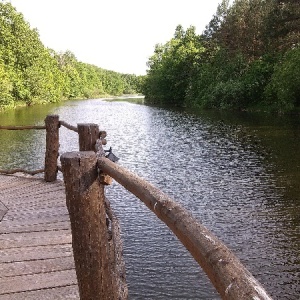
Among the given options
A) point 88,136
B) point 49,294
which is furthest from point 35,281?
point 88,136

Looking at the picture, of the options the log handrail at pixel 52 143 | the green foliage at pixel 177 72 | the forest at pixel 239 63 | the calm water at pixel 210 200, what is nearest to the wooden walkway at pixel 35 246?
the log handrail at pixel 52 143

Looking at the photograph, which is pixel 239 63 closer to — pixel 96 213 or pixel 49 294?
pixel 49 294

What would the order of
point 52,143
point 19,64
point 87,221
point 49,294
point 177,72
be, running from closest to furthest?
point 87,221 → point 49,294 → point 52,143 → point 177,72 → point 19,64

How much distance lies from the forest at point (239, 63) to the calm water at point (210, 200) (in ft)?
36.1

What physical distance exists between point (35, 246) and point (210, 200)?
21.7 feet

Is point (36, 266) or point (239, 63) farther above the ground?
point (239, 63)

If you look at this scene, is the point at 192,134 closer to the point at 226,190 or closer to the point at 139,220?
the point at 226,190

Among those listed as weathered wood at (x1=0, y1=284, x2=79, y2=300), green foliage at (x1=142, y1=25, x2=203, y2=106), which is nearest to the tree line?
green foliage at (x1=142, y1=25, x2=203, y2=106)

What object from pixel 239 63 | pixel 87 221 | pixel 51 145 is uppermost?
pixel 239 63

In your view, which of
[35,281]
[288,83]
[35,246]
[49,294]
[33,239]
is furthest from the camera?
[288,83]

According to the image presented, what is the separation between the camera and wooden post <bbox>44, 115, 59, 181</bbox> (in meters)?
6.63

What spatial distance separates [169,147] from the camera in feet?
60.6

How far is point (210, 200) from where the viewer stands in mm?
10148

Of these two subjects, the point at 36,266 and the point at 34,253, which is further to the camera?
the point at 34,253
